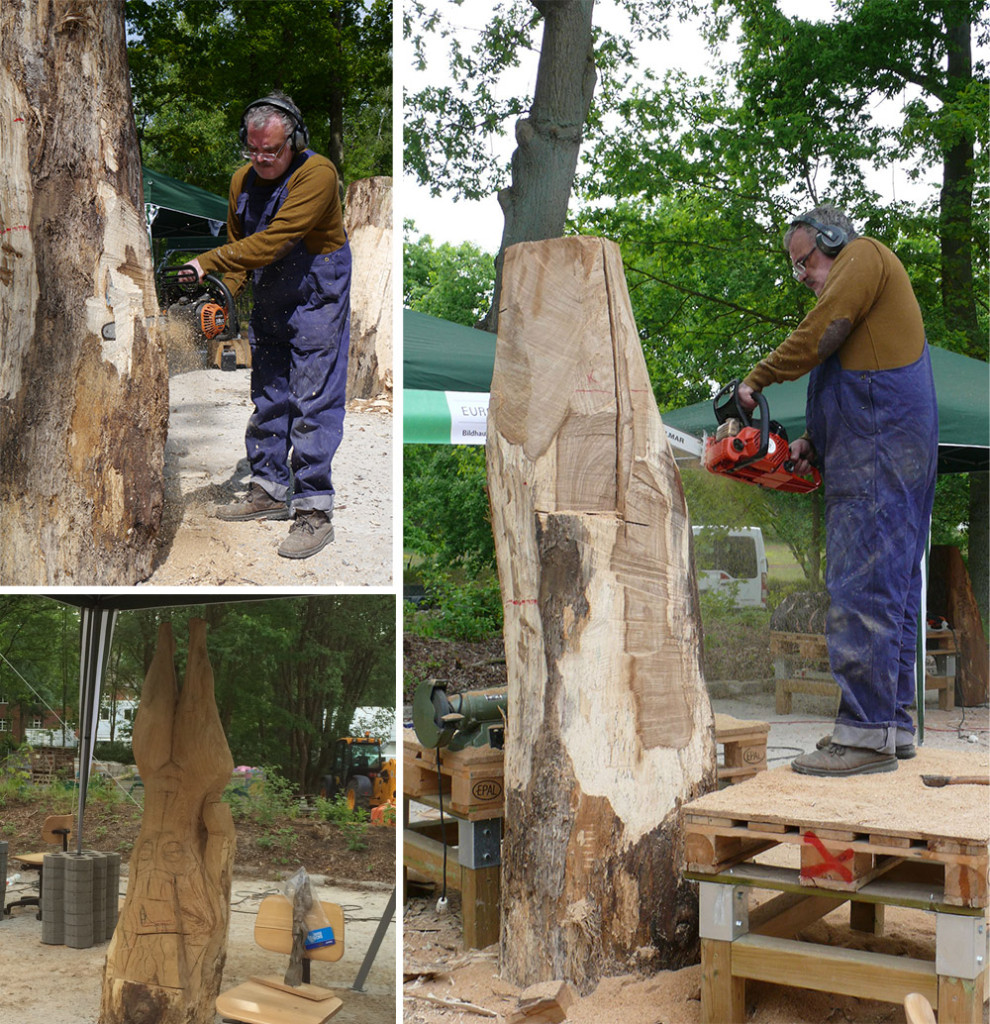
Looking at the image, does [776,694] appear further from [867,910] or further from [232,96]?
[232,96]

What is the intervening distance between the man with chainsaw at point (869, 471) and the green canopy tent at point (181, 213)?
1.76 metres

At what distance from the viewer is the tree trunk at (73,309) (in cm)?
270

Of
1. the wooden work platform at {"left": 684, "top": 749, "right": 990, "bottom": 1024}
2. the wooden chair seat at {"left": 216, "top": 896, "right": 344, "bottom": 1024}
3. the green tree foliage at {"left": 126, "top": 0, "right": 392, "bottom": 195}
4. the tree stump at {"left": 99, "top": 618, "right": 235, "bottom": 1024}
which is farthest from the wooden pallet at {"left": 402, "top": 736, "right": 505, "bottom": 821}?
the green tree foliage at {"left": 126, "top": 0, "right": 392, "bottom": 195}

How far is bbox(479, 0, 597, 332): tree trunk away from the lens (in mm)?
9391

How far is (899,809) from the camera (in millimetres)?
2982

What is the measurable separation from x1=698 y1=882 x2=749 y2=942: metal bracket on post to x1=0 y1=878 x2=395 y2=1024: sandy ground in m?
1.67

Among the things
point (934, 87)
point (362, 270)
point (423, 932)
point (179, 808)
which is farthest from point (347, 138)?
point (934, 87)

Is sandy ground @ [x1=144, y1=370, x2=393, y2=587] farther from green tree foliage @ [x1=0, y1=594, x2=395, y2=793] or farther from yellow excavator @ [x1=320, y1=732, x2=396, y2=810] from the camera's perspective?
yellow excavator @ [x1=320, y1=732, x2=396, y2=810]

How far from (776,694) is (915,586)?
5.79 m

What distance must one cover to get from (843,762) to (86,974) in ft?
11.6

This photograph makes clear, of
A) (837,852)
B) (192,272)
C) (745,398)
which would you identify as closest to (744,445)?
(745,398)

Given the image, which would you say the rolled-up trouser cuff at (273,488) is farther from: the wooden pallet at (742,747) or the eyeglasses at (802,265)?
the wooden pallet at (742,747)

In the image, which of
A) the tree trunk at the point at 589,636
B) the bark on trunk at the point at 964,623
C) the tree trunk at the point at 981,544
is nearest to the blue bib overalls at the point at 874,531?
the tree trunk at the point at 589,636

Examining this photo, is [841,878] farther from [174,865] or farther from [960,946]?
[174,865]
